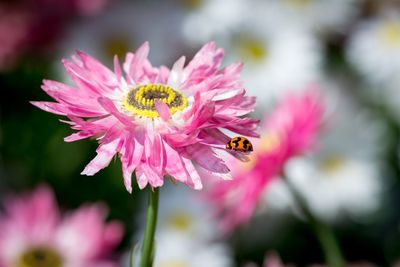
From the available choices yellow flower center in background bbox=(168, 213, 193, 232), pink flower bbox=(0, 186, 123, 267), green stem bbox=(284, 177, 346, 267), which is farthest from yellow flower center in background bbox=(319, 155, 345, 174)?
green stem bbox=(284, 177, 346, 267)

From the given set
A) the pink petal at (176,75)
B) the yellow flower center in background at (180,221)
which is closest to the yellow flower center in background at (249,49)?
the yellow flower center in background at (180,221)

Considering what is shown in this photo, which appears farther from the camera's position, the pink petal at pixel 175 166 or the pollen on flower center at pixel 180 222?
the pollen on flower center at pixel 180 222

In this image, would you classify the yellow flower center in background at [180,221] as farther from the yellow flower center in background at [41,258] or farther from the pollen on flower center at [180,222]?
the yellow flower center in background at [41,258]

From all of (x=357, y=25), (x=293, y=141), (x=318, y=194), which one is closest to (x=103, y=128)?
(x=293, y=141)

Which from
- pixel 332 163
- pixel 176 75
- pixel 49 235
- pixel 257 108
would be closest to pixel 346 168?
pixel 332 163

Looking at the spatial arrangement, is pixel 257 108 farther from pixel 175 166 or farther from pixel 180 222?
pixel 175 166

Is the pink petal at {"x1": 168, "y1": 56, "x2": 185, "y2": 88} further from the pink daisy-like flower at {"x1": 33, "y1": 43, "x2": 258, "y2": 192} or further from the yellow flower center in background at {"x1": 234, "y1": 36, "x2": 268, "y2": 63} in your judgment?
the yellow flower center in background at {"x1": 234, "y1": 36, "x2": 268, "y2": 63}
